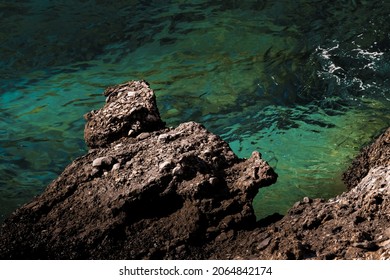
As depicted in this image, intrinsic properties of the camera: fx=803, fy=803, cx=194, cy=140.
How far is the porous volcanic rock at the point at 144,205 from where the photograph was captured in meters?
3.81

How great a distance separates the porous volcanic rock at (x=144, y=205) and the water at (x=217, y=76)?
2.53 m

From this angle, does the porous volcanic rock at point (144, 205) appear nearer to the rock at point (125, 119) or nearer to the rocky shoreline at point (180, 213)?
the rocky shoreline at point (180, 213)

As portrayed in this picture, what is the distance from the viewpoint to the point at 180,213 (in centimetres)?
392

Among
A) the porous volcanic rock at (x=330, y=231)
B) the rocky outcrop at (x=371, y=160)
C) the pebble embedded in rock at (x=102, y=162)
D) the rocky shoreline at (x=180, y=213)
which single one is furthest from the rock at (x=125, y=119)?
the rocky outcrop at (x=371, y=160)

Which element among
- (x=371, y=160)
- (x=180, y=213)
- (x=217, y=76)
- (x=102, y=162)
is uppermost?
(x=102, y=162)

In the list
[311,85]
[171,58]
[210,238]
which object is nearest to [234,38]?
[171,58]

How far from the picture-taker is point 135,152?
13.7 feet

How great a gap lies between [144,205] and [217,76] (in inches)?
225

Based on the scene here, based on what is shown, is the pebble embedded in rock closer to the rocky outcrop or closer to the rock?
the rock

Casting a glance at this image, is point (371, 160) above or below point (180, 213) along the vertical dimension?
below

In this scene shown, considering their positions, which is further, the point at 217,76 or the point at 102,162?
the point at 217,76

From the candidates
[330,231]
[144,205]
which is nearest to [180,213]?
[144,205]

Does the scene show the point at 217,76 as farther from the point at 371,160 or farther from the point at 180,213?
the point at 180,213
